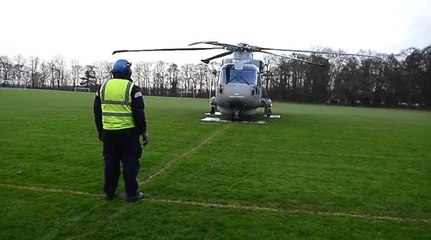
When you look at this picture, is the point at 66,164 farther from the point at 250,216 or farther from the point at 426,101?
the point at 426,101

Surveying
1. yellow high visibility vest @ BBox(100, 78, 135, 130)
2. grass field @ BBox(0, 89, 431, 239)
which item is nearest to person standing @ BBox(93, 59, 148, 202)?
yellow high visibility vest @ BBox(100, 78, 135, 130)

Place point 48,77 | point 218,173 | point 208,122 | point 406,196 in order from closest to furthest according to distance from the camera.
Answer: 1. point 406,196
2. point 218,173
3. point 208,122
4. point 48,77

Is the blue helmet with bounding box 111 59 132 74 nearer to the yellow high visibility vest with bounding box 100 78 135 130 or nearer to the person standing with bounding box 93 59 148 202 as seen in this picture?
the person standing with bounding box 93 59 148 202

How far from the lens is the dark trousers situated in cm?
619

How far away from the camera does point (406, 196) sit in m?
7.05

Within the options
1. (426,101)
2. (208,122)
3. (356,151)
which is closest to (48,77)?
(426,101)

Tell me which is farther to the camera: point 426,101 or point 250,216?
point 426,101

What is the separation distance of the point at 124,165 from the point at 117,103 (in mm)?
920

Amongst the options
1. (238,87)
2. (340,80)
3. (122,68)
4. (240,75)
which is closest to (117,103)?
(122,68)

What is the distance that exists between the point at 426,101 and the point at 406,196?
8510cm

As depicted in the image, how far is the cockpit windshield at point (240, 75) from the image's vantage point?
69.1ft

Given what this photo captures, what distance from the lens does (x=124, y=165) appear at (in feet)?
20.6

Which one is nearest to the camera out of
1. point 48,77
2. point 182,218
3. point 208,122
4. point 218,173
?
point 182,218

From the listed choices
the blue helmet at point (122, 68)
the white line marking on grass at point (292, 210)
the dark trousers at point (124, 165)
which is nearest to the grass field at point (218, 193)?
the white line marking on grass at point (292, 210)
